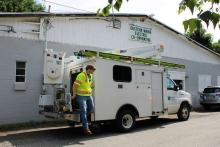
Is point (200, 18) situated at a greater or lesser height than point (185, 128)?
greater

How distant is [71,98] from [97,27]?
7.22 m

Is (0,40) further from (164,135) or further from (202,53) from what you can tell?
(202,53)

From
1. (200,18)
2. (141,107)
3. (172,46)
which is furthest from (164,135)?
(172,46)

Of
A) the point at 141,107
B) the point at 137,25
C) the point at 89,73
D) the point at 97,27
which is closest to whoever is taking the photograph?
the point at 89,73

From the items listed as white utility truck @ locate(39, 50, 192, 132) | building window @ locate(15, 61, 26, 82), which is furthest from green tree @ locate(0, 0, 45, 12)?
white utility truck @ locate(39, 50, 192, 132)

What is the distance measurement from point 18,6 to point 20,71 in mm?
21807

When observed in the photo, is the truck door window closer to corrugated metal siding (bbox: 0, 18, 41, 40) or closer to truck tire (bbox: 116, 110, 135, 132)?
truck tire (bbox: 116, 110, 135, 132)

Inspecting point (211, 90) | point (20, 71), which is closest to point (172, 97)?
point (20, 71)

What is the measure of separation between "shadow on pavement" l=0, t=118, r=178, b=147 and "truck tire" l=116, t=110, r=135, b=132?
0.82 feet

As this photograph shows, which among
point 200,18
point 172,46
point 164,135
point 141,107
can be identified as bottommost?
point 164,135

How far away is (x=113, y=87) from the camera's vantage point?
1130 centimetres

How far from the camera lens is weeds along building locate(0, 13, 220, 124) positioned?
1384 cm

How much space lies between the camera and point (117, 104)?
11.3 m

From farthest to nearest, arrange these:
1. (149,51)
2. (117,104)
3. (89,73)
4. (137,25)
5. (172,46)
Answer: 1. (172,46)
2. (137,25)
3. (149,51)
4. (117,104)
5. (89,73)
